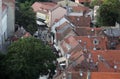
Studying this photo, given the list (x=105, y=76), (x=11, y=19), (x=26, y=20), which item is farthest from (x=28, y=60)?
(x=26, y=20)

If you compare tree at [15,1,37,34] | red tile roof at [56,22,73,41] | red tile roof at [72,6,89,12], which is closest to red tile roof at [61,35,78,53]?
red tile roof at [56,22,73,41]

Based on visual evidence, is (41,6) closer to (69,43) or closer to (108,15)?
(108,15)

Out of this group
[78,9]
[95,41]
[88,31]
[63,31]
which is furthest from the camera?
[78,9]

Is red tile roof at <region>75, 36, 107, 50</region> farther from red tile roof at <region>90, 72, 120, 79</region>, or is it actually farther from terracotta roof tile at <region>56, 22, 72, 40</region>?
red tile roof at <region>90, 72, 120, 79</region>

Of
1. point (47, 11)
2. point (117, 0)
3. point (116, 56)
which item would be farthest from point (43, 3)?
point (116, 56)

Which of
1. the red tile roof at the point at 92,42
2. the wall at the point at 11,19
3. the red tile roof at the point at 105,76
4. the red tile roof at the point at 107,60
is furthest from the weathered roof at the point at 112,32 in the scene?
the red tile roof at the point at 105,76

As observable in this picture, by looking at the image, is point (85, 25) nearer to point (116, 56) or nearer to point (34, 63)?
point (116, 56)
